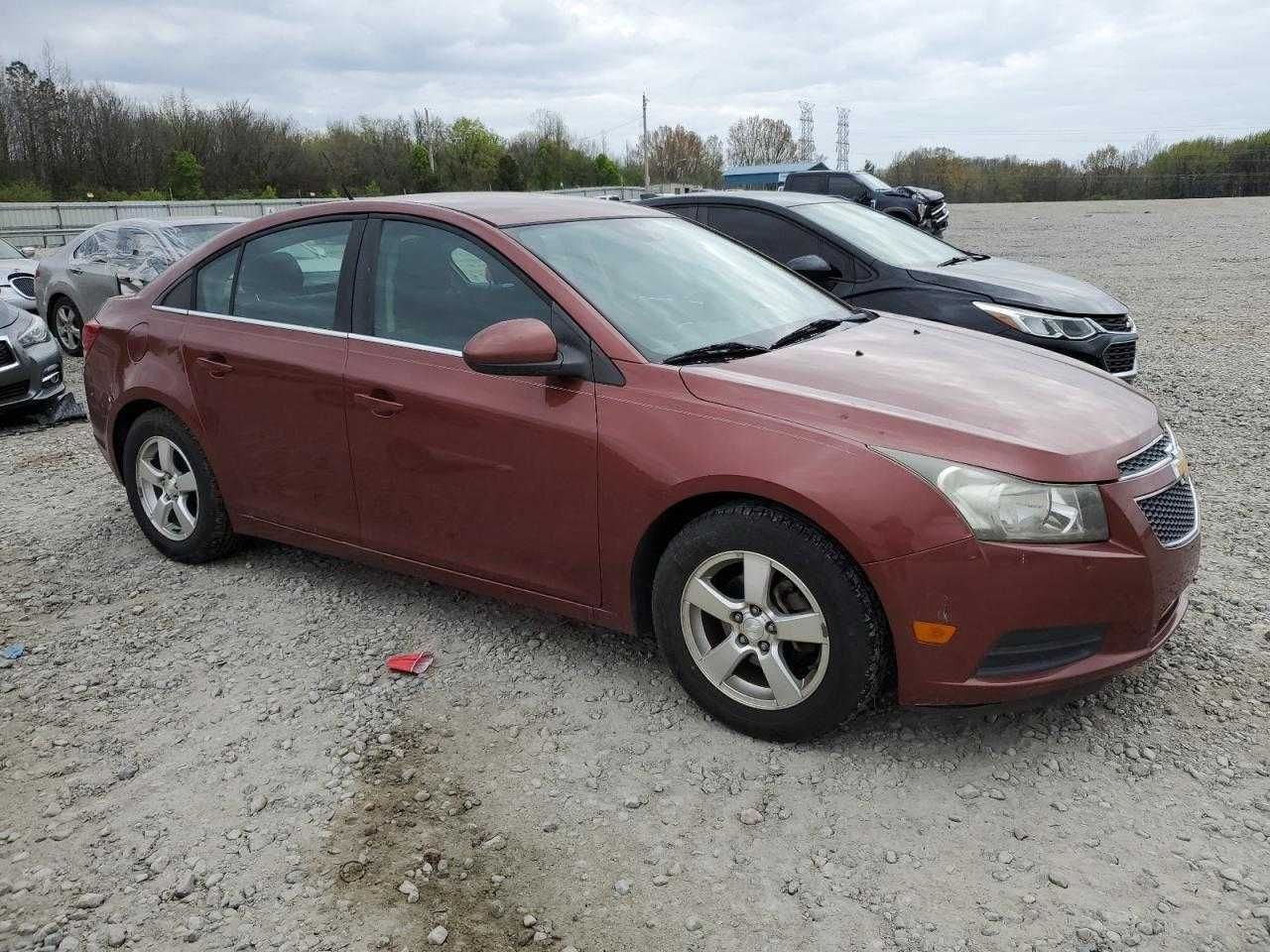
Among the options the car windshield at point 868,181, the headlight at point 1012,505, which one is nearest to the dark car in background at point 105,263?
the headlight at point 1012,505

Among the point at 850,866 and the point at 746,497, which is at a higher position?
the point at 746,497

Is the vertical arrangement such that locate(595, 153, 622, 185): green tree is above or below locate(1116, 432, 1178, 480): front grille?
above

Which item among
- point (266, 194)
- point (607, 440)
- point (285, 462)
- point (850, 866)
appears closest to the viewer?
point (850, 866)

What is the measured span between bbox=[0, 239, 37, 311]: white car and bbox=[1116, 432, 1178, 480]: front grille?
490 inches

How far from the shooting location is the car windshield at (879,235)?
23.1ft

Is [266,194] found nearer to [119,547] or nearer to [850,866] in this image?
[119,547]

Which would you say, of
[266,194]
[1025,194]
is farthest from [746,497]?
[1025,194]

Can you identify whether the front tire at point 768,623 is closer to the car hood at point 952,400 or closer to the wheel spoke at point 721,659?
the wheel spoke at point 721,659

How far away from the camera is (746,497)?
3.10 metres

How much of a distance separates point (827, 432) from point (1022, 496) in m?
0.56

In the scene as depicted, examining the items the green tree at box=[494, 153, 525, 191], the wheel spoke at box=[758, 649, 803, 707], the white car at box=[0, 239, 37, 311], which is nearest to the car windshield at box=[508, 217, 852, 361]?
the wheel spoke at box=[758, 649, 803, 707]

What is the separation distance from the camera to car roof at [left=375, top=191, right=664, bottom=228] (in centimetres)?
→ 392

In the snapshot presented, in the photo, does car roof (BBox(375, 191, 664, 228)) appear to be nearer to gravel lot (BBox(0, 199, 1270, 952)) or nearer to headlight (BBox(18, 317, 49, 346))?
gravel lot (BBox(0, 199, 1270, 952))

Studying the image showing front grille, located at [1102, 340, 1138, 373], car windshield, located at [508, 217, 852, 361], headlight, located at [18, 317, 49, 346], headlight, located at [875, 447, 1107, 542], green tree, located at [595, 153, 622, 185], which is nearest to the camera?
headlight, located at [875, 447, 1107, 542]
